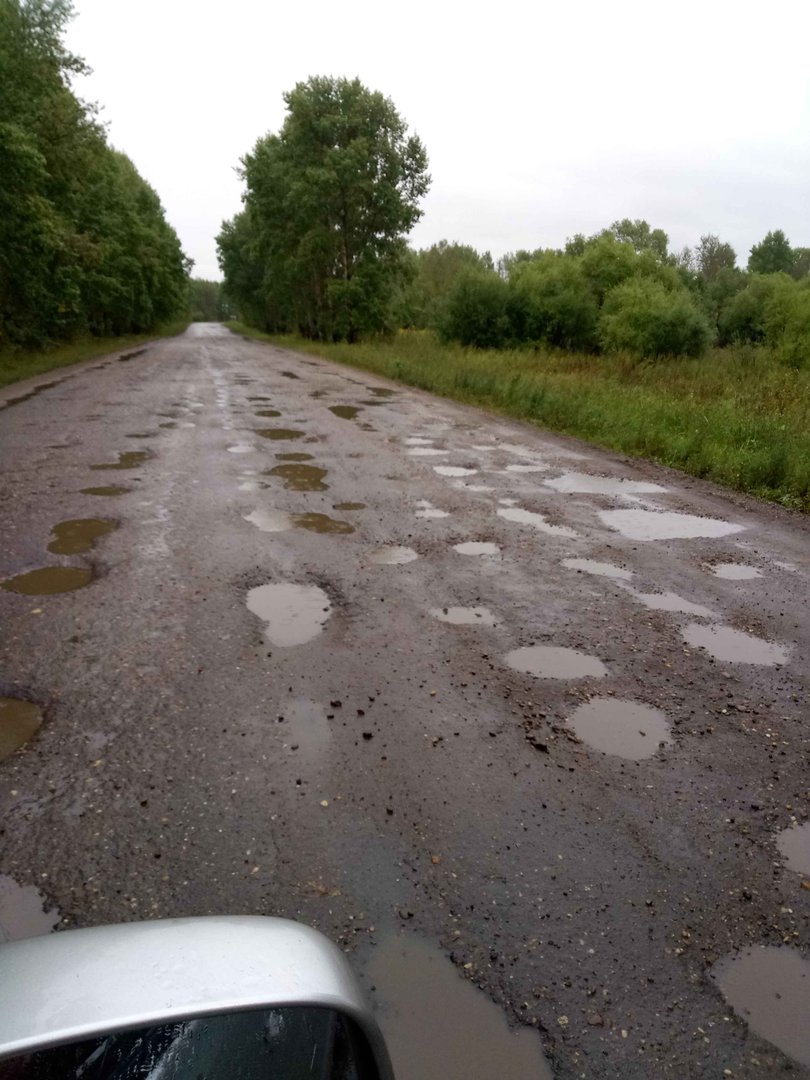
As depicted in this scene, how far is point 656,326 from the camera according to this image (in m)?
29.7

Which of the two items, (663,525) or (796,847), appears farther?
(663,525)

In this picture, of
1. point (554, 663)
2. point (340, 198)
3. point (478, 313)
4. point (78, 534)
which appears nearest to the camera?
point (554, 663)

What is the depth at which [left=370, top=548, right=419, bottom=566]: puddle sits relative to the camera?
217 inches

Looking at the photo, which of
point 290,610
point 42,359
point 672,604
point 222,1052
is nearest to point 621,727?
point 672,604

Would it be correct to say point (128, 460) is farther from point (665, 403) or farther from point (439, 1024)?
point (665, 403)

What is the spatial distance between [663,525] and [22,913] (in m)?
6.17

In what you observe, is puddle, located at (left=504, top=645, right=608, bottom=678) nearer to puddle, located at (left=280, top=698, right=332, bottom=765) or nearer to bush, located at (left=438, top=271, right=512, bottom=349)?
puddle, located at (left=280, top=698, right=332, bottom=765)

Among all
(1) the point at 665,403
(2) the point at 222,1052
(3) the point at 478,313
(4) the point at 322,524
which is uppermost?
(3) the point at 478,313

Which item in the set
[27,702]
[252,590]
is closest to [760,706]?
[252,590]

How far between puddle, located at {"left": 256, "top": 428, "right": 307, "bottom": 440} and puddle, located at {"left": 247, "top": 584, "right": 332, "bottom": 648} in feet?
20.3

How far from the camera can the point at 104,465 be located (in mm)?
8430

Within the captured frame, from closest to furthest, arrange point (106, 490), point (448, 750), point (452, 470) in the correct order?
point (448, 750) → point (106, 490) → point (452, 470)

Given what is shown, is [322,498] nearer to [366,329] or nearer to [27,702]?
[27,702]

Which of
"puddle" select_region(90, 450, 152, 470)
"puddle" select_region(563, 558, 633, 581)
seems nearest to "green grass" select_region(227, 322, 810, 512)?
"puddle" select_region(563, 558, 633, 581)
